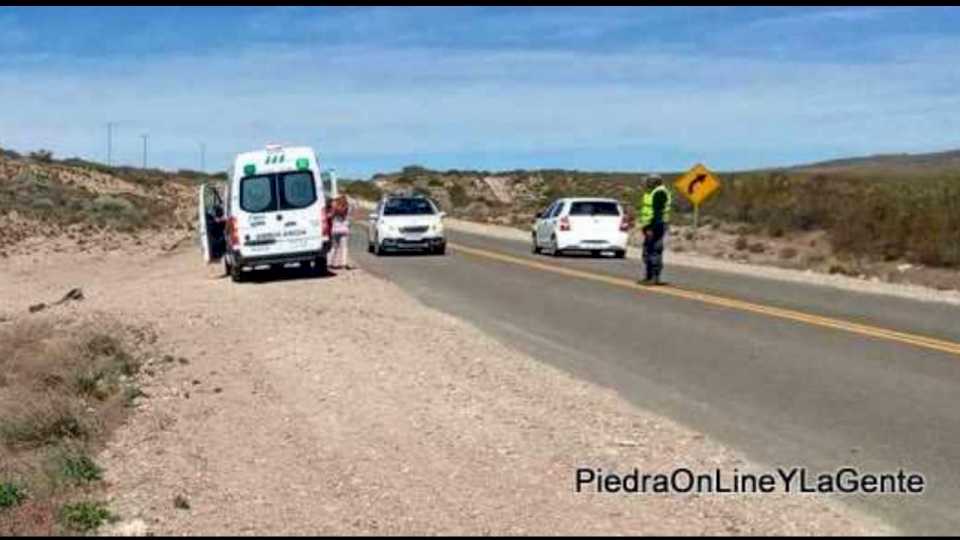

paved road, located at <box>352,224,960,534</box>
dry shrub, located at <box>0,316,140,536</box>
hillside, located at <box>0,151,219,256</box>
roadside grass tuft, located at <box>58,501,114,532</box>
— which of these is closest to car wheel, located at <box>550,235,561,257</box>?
paved road, located at <box>352,224,960,534</box>

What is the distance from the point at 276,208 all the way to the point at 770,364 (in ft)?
44.0

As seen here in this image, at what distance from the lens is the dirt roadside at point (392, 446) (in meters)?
7.34

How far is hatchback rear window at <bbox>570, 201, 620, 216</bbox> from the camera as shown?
1344 inches

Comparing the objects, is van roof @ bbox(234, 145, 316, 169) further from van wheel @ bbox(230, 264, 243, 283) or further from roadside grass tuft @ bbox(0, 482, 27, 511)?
roadside grass tuft @ bbox(0, 482, 27, 511)

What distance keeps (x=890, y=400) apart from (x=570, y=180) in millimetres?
123865

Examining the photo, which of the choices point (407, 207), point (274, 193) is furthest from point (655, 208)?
point (407, 207)

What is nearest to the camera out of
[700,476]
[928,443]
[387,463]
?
[700,476]

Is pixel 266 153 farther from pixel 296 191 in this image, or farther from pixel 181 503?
pixel 181 503

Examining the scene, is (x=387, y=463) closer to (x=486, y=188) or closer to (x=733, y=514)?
(x=733, y=514)

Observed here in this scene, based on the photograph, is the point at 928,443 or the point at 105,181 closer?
the point at 928,443

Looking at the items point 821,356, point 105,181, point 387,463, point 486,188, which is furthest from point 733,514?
point 486,188

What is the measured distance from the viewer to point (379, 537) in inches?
274

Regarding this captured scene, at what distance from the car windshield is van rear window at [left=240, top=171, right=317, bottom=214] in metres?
9.32

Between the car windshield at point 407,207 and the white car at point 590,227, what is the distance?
3.50 metres
